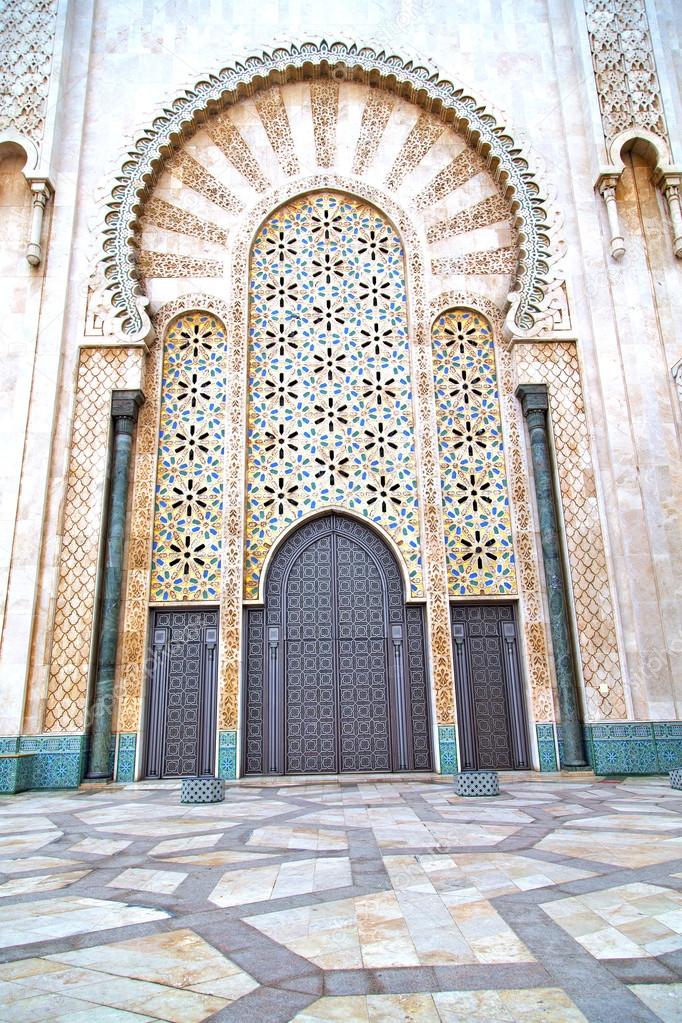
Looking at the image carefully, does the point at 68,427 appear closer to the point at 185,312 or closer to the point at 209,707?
the point at 185,312

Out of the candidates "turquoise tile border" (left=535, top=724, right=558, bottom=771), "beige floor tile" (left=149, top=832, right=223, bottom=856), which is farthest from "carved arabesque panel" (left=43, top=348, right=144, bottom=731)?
"turquoise tile border" (left=535, top=724, right=558, bottom=771)

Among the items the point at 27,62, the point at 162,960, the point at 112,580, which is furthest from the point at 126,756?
the point at 27,62

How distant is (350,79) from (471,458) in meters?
4.19

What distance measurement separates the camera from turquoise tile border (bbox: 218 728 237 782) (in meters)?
5.55

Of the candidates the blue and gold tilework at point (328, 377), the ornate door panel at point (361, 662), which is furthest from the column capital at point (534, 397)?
the ornate door panel at point (361, 662)

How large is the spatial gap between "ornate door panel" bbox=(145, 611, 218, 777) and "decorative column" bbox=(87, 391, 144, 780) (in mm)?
375

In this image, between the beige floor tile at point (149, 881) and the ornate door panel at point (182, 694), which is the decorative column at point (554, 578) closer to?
the ornate door panel at point (182, 694)

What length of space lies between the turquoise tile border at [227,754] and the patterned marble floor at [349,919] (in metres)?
1.84

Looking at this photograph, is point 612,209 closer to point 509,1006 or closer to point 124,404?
point 124,404

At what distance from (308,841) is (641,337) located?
525 cm

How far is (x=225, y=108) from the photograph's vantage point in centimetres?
718

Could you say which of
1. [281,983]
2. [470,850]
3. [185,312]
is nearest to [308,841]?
[470,850]

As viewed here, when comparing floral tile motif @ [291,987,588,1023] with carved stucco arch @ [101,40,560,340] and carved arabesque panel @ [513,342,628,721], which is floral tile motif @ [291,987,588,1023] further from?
carved stucco arch @ [101,40,560,340]

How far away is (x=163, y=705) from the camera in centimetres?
577
